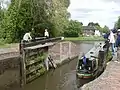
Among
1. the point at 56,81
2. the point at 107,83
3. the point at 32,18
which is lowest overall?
the point at 56,81

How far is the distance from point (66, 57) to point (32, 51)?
34.8 ft

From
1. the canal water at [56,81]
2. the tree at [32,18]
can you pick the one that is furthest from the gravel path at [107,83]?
the tree at [32,18]

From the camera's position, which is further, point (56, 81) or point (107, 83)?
point (56, 81)

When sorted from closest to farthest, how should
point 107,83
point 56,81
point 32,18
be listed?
point 107,83 < point 56,81 < point 32,18

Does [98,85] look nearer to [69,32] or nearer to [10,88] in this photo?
[10,88]

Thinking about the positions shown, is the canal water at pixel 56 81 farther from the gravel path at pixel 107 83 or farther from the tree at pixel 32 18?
the tree at pixel 32 18

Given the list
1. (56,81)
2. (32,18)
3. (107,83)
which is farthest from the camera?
(32,18)

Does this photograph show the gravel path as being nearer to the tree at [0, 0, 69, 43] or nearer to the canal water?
the canal water

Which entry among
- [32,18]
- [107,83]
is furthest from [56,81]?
[32,18]

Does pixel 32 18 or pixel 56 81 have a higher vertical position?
pixel 32 18

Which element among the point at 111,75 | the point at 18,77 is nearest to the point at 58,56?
the point at 18,77

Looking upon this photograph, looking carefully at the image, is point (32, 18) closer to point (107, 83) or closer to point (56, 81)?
point (56, 81)

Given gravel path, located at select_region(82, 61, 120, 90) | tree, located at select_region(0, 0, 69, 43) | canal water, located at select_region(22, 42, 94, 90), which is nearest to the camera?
gravel path, located at select_region(82, 61, 120, 90)

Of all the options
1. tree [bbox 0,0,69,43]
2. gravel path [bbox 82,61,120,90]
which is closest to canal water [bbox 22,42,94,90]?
gravel path [bbox 82,61,120,90]
